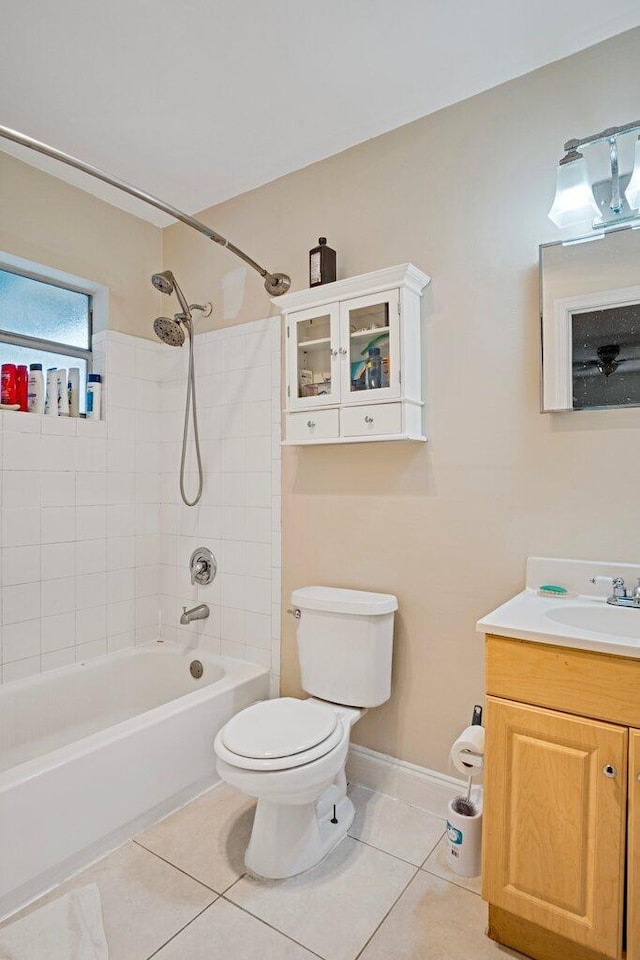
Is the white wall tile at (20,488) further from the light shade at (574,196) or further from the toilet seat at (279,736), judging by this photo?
the light shade at (574,196)

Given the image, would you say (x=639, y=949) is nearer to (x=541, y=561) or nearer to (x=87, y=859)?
(x=541, y=561)

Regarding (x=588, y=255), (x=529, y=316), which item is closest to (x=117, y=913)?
(x=529, y=316)

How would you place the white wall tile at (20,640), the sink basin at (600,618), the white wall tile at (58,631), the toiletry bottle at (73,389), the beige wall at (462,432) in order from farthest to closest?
the toiletry bottle at (73,389) → the white wall tile at (58,631) → the white wall tile at (20,640) → the beige wall at (462,432) → the sink basin at (600,618)

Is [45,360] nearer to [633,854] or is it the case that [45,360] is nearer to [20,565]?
[20,565]

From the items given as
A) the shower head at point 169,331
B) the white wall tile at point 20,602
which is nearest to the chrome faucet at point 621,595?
the shower head at point 169,331

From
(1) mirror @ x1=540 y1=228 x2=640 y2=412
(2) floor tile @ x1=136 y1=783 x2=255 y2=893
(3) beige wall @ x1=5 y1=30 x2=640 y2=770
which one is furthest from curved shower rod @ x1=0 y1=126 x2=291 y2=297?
(2) floor tile @ x1=136 y1=783 x2=255 y2=893

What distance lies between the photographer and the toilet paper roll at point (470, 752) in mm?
1601

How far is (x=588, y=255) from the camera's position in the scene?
5.41 feet

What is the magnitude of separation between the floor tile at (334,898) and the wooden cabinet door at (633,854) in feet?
2.10

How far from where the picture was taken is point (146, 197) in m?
1.85

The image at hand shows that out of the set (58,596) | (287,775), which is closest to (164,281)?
(58,596)

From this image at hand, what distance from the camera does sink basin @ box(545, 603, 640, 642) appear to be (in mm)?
1470

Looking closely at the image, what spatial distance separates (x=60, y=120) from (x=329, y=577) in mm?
2056

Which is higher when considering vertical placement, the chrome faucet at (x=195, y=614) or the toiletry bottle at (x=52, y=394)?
the toiletry bottle at (x=52, y=394)
